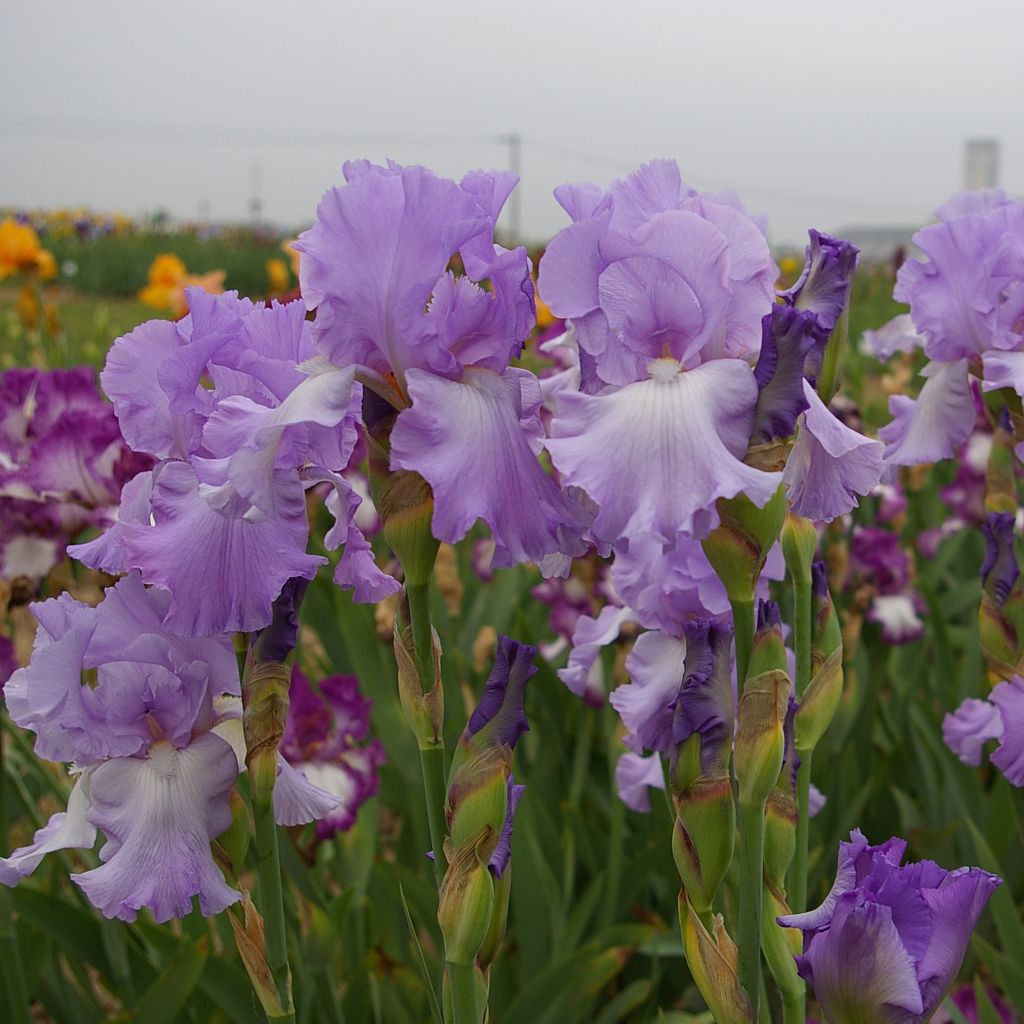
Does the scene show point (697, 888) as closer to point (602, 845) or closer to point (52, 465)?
point (602, 845)

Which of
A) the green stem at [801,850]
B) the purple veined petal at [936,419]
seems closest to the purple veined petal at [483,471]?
the green stem at [801,850]

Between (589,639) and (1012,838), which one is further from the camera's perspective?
(1012,838)

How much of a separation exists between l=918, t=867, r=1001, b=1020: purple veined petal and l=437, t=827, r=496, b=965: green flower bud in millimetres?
348

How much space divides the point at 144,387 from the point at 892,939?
2.65 ft

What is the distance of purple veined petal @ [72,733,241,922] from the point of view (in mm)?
966

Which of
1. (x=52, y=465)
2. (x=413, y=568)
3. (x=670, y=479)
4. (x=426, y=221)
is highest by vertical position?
(x=426, y=221)

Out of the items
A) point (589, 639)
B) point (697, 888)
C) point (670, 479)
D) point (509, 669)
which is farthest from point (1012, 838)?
point (670, 479)

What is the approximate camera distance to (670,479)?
30.3 inches

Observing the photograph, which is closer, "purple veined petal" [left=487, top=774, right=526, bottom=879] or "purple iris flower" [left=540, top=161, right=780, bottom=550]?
"purple iris flower" [left=540, top=161, right=780, bottom=550]

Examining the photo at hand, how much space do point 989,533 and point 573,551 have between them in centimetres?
93

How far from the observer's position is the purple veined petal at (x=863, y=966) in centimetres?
81

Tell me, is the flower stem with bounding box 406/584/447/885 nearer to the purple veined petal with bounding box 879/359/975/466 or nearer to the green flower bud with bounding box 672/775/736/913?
the green flower bud with bounding box 672/775/736/913

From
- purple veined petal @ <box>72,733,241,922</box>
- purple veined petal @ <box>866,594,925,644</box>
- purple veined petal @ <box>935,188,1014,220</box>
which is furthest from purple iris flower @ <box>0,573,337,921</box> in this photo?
purple veined petal @ <box>866,594,925,644</box>

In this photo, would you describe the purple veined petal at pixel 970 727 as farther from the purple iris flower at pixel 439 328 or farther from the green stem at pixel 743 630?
the purple iris flower at pixel 439 328
